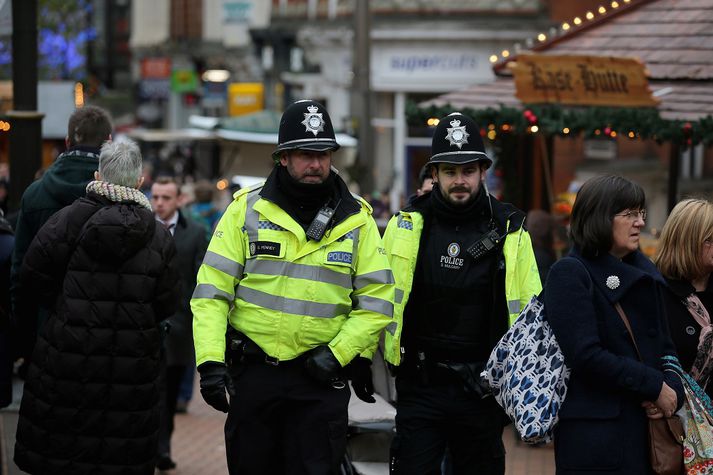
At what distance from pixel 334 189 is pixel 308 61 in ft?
81.3

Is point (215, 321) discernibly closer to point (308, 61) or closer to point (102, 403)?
point (102, 403)

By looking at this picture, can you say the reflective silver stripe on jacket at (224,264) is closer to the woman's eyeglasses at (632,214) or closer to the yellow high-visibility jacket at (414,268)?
the yellow high-visibility jacket at (414,268)

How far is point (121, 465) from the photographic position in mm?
5801

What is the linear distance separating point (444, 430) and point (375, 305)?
0.69m

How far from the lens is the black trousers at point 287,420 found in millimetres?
5484

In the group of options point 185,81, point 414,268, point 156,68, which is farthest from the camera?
point 156,68

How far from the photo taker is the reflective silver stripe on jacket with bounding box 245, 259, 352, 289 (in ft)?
18.0

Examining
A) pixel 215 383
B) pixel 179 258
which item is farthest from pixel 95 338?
pixel 179 258

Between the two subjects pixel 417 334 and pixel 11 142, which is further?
pixel 11 142

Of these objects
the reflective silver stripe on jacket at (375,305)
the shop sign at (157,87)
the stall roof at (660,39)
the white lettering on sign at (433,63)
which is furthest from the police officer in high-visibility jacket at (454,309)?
the shop sign at (157,87)

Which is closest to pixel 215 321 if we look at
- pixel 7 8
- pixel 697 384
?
pixel 697 384

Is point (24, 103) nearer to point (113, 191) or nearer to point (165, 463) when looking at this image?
point (113, 191)

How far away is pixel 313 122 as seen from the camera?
5.62m

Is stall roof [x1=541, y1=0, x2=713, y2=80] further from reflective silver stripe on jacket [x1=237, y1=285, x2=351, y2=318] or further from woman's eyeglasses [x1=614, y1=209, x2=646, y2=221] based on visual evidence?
reflective silver stripe on jacket [x1=237, y1=285, x2=351, y2=318]
